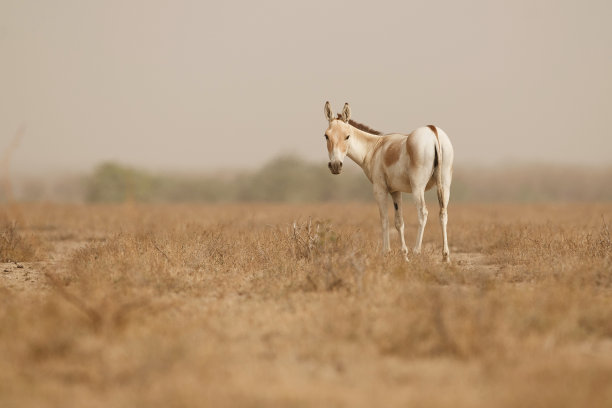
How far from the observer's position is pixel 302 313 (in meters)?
5.77

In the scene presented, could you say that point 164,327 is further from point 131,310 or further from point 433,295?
point 433,295

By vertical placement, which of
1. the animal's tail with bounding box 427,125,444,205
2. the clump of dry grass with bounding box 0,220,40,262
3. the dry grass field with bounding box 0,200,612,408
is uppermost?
the animal's tail with bounding box 427,125,444,205

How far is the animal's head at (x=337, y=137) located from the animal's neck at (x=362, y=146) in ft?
0.45

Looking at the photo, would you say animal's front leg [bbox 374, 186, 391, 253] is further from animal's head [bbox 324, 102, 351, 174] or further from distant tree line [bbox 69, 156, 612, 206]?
distant tree line [bbox 69, 156, 612, 206]

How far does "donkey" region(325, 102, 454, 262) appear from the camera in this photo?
8.89 metres

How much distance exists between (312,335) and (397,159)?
4.80 metres

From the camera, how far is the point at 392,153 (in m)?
9.31

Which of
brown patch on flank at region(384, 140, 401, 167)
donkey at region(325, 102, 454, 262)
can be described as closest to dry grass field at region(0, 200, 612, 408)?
donkey at region(325, 102, 454, 262)

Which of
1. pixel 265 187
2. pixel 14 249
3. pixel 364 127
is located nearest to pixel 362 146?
pixel 364 127

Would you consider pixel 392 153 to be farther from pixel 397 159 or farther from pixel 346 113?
pixel 346 113

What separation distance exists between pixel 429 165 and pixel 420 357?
15.8ft

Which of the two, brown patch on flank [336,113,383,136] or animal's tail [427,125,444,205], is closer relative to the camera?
animal's tail [427,125,444,205]

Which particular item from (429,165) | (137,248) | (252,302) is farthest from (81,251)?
(429,165)

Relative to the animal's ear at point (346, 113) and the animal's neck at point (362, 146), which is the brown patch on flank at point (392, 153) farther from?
the animal's ear at point (346, 113)
